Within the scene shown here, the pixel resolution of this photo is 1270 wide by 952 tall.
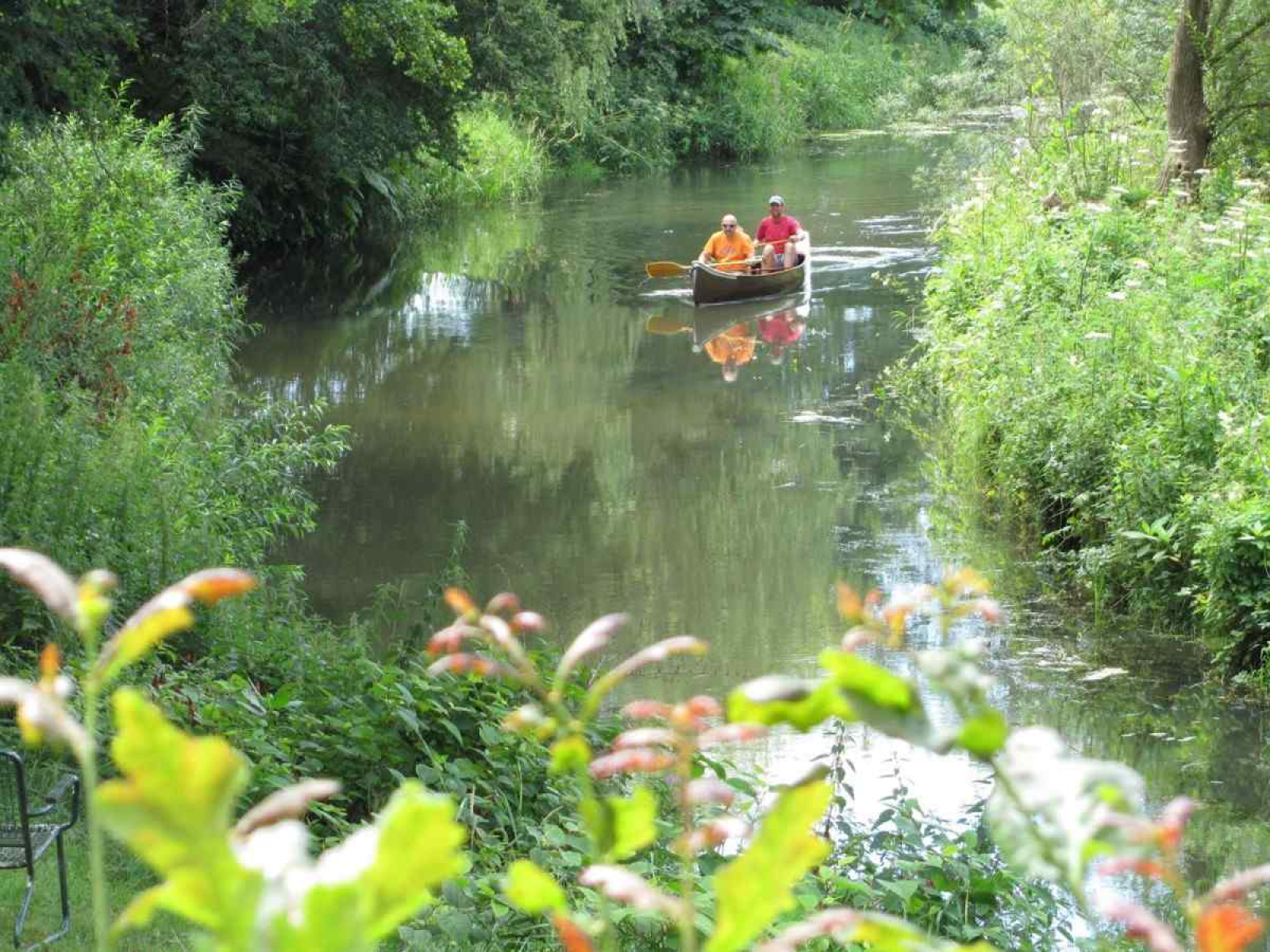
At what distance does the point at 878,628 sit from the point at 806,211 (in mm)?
26334

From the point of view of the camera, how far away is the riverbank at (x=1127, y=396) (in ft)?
26.6

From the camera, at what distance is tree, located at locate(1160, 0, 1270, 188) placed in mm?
14383

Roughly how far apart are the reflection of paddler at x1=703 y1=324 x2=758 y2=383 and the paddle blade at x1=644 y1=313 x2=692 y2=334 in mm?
478

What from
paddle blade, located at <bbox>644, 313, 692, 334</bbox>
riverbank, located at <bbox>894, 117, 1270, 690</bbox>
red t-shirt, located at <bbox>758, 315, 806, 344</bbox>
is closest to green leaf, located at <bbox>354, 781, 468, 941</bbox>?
riverbank, located at <bbox>894, 117, 1270, 690</bbox>

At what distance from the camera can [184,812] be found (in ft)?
2.17

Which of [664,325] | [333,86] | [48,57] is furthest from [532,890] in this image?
[333,86]

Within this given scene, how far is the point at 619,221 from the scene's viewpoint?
26.8 m

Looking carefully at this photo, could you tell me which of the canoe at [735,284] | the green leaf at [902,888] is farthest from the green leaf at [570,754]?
the canoe at [735,284]

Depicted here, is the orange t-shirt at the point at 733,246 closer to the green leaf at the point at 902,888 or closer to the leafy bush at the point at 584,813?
the green leaf at the point at 902,888

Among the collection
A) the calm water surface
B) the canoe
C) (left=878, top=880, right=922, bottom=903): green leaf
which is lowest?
the calm water surface

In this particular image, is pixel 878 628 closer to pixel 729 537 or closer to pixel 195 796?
pixel 195 796

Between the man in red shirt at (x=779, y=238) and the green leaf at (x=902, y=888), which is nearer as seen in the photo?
the green leaf at (x=902, y=888)

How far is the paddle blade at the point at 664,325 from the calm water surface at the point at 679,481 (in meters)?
0.05

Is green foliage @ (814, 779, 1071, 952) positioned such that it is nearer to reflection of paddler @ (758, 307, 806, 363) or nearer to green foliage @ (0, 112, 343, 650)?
green foliage @ (0, 112, 343, 650)
